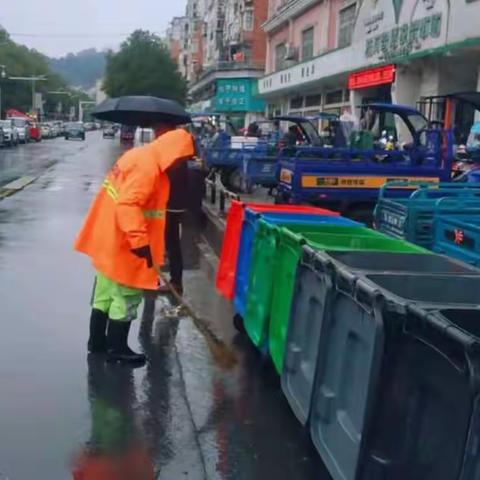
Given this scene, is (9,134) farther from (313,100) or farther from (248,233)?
(248,233)

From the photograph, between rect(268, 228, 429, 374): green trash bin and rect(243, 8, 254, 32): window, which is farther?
rect(243, 8, 254, 32): window

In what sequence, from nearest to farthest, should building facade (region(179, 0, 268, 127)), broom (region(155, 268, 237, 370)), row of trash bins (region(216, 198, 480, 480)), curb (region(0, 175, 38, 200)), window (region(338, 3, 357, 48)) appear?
1. row of trash bins (region(216, 198, 480, 480))
2. broom (region(155, 268, 237, 370))
3. curb (region(0, 175, 38, 200))
4. window (region(338, 3, 357, 48))
5. building facade (region(179, 0, 268, 127))

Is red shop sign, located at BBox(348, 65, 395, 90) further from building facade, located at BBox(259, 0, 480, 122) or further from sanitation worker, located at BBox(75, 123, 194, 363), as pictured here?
sanitation worker, located at BBox(75, 123, 194, 363)

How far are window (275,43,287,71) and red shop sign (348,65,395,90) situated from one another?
62.6ft

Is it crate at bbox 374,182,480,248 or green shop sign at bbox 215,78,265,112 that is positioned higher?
green shop sign at bbox 215,78,265,112

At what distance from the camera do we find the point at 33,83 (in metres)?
112

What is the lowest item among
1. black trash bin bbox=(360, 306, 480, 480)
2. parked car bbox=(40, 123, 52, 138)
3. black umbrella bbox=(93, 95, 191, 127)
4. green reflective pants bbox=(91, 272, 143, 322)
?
parked car bbox=(40, 123, 52, 138)

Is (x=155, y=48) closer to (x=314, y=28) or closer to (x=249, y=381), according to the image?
(x=314, y=28)

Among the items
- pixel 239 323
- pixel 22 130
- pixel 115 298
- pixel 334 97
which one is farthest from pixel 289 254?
pixel 22 130

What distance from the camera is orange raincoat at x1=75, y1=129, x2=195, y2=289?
549 cm

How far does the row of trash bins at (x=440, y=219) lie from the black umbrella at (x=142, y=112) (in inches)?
94.4

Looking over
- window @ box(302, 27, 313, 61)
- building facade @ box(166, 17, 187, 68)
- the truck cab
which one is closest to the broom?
the truck cab

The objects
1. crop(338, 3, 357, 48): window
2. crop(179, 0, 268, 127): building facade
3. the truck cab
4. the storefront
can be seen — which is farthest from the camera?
crop(179, 0, 268, 127): building facade

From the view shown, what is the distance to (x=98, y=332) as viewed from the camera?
241 inches
